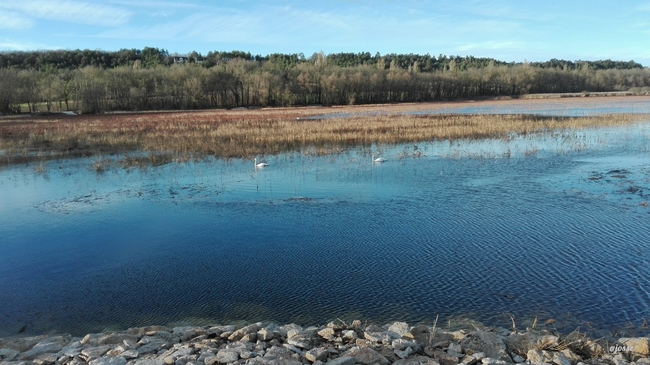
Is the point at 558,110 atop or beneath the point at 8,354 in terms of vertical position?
atop

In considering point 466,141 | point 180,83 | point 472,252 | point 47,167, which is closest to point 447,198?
point 472,252

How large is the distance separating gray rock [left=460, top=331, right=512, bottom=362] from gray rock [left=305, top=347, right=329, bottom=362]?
1.69m

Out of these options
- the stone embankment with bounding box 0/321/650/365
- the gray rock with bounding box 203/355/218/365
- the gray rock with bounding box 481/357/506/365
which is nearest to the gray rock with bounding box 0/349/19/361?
the stone embankment with bounding box 0/321/650/365

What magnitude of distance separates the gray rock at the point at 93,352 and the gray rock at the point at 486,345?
4.61 meters

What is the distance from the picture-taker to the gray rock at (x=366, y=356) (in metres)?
5.36

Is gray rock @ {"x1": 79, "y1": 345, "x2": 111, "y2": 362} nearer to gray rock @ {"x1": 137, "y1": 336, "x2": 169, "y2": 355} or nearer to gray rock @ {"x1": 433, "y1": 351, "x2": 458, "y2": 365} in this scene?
gray rock @ {"x1": 137, "y1": 336, "x2": 169, "y2": 355}

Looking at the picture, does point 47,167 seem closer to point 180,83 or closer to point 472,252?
point 472,252

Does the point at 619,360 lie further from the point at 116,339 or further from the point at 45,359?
the point at 45,359

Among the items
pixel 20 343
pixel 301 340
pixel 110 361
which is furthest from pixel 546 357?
pixel 20 343

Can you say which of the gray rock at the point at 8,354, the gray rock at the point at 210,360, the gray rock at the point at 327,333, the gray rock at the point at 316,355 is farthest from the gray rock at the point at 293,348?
the gray rock at the point at 8,354

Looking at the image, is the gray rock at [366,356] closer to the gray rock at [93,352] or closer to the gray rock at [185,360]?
the gray rock at [185,360]

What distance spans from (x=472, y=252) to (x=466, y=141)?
18975mm

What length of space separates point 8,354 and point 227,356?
309 cm

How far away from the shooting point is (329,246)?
35.6ft
